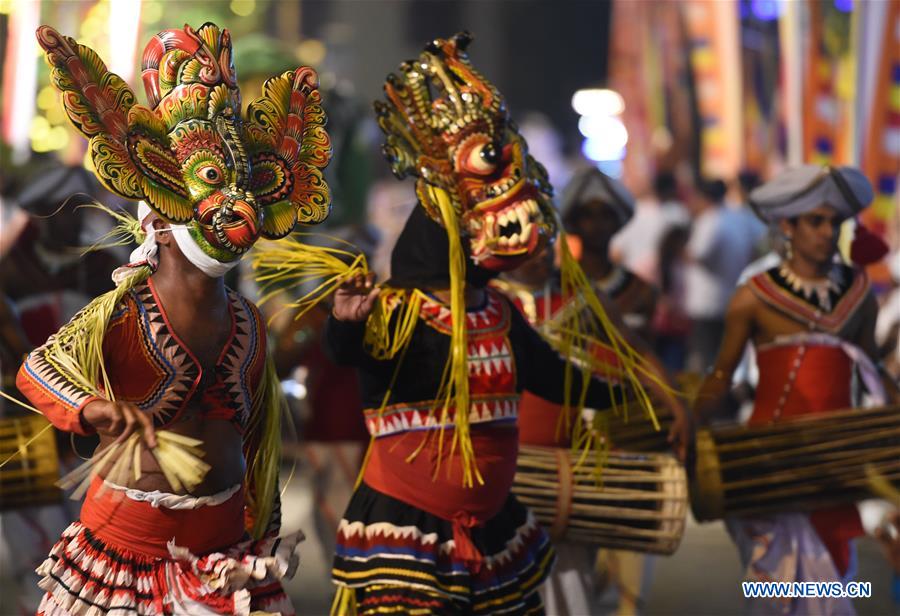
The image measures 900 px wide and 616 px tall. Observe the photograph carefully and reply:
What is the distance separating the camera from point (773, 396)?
5.84 m

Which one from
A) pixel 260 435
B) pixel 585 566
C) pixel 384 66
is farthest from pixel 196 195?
pixel 384 66

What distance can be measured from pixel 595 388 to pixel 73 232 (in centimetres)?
287

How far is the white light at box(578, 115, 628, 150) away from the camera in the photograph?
94.8 feet

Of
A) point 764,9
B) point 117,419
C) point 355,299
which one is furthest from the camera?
point 764,9

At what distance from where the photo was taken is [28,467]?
205 inches

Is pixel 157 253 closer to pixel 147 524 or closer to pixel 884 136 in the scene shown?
pixel 147 524

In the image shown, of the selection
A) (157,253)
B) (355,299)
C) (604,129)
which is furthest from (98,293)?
(604,129)

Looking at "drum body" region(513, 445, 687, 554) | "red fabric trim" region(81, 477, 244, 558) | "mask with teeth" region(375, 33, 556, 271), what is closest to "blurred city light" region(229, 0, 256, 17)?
"drum body" region(513, 445, 687, 554)

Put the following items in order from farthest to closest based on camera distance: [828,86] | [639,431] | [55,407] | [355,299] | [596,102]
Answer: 1. [596,102]
2. [828,86]
3. [639,431]
4. [355,299]
5. [55,407]

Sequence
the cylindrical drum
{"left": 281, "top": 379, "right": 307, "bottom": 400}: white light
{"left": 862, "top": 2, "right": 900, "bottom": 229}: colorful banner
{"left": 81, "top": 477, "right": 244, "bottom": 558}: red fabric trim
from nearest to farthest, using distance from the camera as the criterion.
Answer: {"left": 81, "top": 477, "right": 244, "bottom": 558}: red fabric trim → the cylindrical drum → {"left": 281, "top": 379, "right": 307, "bottom": 400}: white light → {"left": 862, "top": 2, "right": 900, "bottom": 229}: colorful banner

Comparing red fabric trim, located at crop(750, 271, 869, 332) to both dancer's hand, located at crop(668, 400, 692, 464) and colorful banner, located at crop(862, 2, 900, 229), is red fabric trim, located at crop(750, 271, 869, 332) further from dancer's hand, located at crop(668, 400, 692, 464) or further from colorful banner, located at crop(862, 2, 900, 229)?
colorful banner, located at crop(862, 2, 900, 229)

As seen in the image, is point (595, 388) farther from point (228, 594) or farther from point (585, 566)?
point (228, 594)

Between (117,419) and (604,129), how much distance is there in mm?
26759

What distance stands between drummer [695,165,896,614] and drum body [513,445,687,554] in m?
0.65
